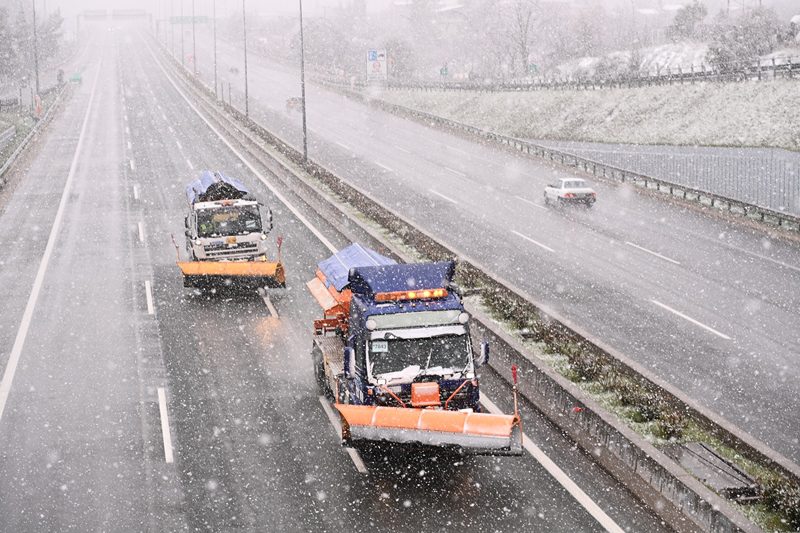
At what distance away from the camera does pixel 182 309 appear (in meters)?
24.8

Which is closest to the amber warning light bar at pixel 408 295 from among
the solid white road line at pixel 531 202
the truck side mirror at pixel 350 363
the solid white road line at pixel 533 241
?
the truck side mirror at pixel 350 363

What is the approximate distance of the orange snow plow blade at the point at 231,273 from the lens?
25.2 meters

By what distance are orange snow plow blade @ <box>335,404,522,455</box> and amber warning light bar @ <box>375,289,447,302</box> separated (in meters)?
1.78

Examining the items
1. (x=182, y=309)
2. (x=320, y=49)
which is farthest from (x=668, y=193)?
(x=320, y=49)

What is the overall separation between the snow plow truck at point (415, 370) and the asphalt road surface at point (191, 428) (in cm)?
89

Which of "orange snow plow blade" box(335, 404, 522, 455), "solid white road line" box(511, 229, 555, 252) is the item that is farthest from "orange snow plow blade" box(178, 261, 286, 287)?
"solid white road line" box(511, 229, 555, 252)

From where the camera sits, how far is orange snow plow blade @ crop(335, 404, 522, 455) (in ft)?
44.5

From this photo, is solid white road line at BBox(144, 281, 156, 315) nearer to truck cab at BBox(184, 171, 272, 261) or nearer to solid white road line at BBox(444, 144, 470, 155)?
truck cab at BBox(184, 171, 272, 261)

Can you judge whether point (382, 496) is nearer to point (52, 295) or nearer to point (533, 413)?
point (533, 413)

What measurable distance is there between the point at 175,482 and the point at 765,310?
17274mm

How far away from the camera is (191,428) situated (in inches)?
656

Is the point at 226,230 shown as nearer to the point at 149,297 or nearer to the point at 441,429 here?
the point at 149,297

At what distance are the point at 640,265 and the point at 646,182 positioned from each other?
702 inches

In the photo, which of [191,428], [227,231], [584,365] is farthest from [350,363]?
[227,231]
